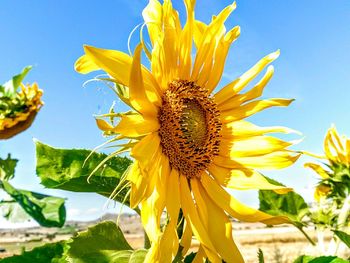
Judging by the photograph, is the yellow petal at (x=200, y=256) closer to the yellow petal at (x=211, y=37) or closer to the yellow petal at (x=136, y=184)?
the yellow petal at (x=136, y=184)

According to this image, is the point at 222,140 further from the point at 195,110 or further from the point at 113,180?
the point at 113,180

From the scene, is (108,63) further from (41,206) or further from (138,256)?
(41,206)

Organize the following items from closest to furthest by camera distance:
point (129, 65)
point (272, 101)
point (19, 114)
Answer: point (129, 65) < point (272, 101) < point (19, 114)

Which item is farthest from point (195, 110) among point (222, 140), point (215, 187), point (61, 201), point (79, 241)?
point (61, 201)

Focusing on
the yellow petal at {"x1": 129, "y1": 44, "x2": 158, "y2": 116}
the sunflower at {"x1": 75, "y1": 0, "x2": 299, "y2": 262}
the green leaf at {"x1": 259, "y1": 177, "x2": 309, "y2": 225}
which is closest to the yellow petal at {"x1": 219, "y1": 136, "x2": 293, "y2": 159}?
the sunflower at {"x1": 75, "y1": 0, "x2": 299, "y2": 262}

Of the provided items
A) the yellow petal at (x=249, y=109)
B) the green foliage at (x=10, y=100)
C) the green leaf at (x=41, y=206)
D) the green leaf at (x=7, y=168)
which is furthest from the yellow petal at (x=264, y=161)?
the green foliage at (x=10, y=100)
